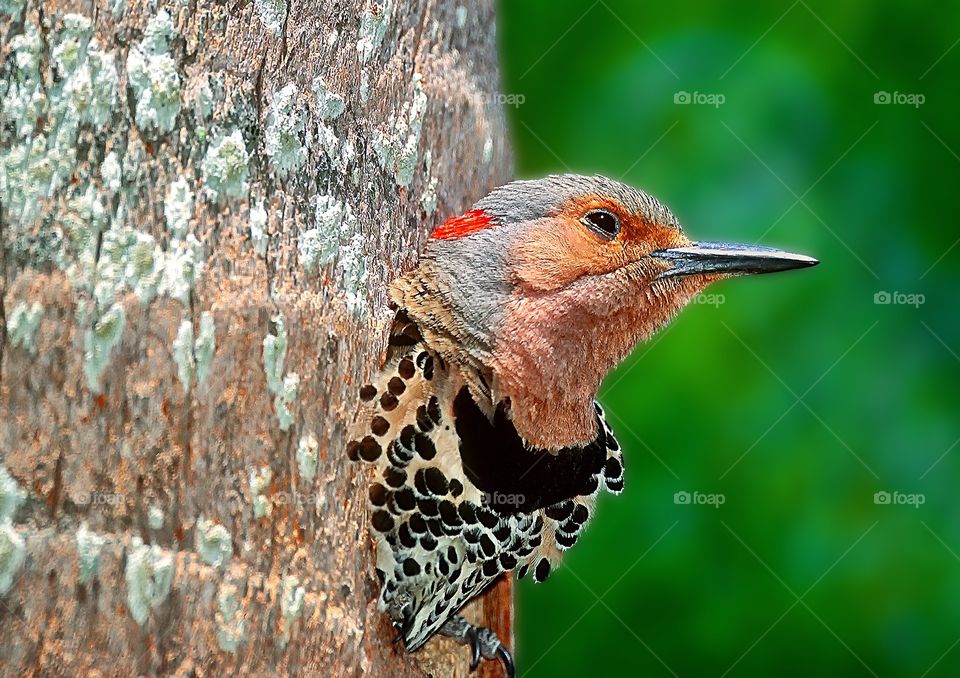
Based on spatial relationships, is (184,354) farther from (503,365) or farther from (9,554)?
(503,365)

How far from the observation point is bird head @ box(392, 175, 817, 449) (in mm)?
2453

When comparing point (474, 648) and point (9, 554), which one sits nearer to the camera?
point (9, 554)

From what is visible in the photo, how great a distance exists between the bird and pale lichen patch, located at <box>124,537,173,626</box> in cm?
46

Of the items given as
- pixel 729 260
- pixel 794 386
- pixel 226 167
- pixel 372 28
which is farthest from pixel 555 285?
pixel 794 386

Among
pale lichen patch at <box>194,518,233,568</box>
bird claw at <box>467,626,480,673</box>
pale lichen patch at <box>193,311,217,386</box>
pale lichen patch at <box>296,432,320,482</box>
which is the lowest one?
bird claw at <box>467,626,480,673</box>

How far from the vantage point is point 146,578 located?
1.90 meters

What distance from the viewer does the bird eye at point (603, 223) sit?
2588mm

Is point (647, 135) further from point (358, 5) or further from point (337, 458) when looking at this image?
point (337, 458)

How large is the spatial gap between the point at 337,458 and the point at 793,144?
2.77m

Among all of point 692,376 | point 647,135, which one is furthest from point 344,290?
point 647,135

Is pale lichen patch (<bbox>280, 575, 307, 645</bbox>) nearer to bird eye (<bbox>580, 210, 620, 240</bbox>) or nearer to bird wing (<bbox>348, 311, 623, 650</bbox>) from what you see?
bird wing (<bbox>348, 311, 623, 650</bbox>)

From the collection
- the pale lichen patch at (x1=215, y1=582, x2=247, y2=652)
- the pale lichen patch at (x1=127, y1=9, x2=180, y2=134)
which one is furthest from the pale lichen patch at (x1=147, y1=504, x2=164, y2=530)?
the pale lichen patch at (x1=127, y1=9, x2=180, y2=134)

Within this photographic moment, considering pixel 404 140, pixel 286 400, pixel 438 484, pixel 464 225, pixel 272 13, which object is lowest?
pixel 438 484

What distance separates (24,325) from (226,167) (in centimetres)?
45
